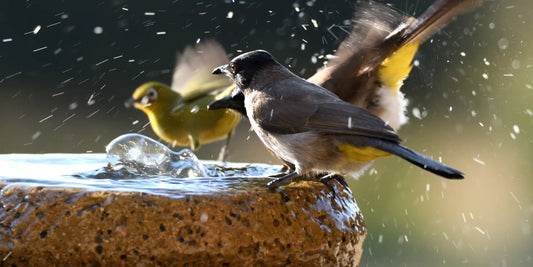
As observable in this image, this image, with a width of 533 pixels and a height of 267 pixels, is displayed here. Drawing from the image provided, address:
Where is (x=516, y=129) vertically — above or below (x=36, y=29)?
above

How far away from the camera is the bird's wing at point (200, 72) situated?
17.3 feet

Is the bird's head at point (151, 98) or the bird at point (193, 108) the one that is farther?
the bird's head at point (151, 98)

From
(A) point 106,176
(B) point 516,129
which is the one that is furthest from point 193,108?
(B) point 516,129

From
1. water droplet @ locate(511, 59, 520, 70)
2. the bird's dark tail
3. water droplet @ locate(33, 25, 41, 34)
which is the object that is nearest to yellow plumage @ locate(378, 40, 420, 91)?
the bird's dark tail

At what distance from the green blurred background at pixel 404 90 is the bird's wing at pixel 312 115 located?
7.91 ft

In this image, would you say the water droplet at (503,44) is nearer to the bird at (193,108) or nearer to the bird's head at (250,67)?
the bird at (193,108)

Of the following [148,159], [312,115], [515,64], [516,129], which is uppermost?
[312,115]

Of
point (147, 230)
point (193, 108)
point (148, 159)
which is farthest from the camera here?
point (193, 108)

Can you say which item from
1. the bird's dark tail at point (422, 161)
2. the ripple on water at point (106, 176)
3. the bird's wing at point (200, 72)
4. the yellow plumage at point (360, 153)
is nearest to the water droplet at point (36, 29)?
the bird's wing at point (200, 72)

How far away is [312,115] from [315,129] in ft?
0.24

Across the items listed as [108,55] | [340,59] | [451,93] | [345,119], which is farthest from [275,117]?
[108,55]

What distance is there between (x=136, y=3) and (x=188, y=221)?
6.24 meters

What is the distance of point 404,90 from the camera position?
627 centimetres

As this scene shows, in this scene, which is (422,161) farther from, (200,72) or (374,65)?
(200,72)
